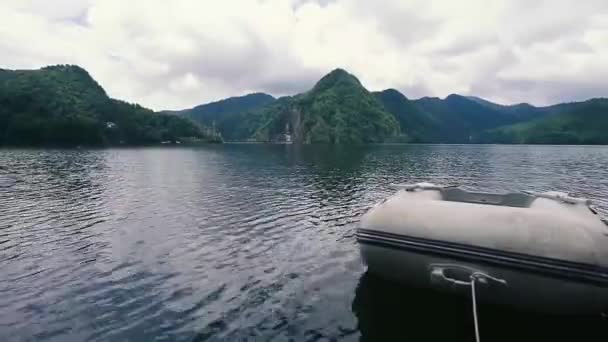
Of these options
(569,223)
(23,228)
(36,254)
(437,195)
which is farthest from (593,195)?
(23,228)

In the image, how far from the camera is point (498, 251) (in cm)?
652

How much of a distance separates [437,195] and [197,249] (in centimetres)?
948

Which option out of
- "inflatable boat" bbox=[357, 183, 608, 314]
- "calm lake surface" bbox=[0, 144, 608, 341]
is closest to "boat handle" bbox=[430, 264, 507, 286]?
"inflatable boat" bbox=[357, 183, 608, 314]

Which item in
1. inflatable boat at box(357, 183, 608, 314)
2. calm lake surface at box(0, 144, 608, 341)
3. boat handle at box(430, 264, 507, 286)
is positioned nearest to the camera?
inflatable boat at box(357, 183, 608, 314)

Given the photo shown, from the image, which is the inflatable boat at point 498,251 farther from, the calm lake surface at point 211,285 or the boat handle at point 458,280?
the calm lake surface at point 211,285

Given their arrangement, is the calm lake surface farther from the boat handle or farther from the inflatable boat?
the boat handle

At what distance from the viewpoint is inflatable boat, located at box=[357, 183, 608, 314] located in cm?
610

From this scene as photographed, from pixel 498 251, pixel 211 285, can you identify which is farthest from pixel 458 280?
pixel 211 285

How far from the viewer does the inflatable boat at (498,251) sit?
6098 millimetres

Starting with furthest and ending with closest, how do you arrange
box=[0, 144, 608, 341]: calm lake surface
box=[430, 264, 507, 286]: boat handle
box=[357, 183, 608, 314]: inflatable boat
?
box=[0, 144, 608, 341]: calm lake surface < box=[430, 264, 507, 286]: boat handle < box=[357, 183, 608, 314]: inflatable boat

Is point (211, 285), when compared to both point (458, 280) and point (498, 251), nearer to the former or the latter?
point (458, 280)

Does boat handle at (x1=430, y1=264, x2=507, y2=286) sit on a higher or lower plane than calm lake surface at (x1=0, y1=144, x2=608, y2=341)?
higher

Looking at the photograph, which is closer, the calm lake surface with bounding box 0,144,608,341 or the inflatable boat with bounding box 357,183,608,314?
the inflatable boat with bounding box 357,183,608,314

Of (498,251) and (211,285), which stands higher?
(498,251)
